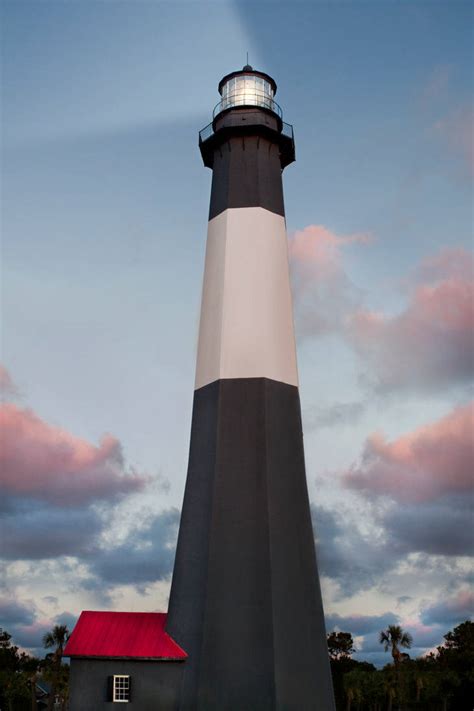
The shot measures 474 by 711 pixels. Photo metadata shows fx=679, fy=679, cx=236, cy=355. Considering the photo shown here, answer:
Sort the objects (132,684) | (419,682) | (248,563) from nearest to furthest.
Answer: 1. (132,684)
2. (248,563)
3. (419,682)

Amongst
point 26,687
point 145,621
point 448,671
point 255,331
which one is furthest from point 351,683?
point 255,331

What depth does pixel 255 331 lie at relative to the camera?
24.8m

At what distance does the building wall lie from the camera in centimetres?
2136

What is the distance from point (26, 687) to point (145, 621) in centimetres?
4383

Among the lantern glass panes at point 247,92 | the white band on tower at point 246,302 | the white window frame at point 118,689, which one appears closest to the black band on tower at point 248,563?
the white band on tower at point 246,302

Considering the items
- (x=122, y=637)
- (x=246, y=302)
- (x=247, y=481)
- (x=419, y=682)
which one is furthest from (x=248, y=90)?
(x=419, y=682)

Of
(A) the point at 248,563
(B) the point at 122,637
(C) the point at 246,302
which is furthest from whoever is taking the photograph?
(C) the point at 246,302

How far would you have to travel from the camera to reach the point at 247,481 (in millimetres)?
22891

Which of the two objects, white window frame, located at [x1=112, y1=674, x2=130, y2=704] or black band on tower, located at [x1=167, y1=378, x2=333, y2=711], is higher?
black band on tower, located at [x1=167, y1=378, x2=333, y2=711]

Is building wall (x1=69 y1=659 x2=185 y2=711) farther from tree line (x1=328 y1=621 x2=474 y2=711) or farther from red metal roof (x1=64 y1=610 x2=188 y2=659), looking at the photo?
tree line (x1=328 y1=621 x2=474 y2=711)

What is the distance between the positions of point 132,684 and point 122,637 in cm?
156

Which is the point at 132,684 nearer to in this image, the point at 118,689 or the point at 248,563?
the point at 118,689

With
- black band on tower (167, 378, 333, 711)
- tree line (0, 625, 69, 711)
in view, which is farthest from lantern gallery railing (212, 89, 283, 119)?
tree line (0, 625, 69, 711)

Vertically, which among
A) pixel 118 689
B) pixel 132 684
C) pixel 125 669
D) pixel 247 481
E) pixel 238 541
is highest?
pixel 247 481
